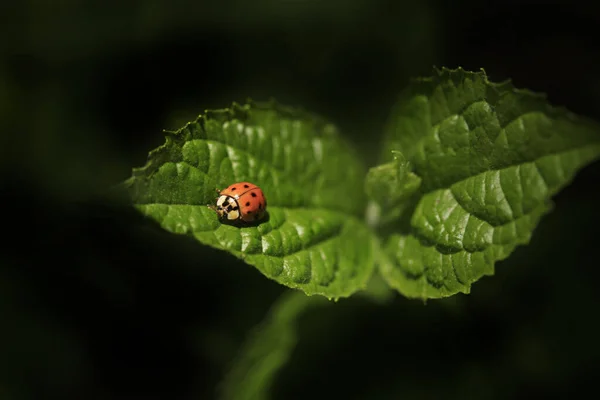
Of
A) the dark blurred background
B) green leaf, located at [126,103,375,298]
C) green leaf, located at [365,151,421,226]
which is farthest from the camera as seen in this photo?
the dark blurred background

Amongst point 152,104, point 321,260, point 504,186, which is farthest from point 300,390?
point 152,104

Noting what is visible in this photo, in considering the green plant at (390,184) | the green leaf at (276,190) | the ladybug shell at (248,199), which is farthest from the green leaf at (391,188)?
the ladybug shell at (248,199)

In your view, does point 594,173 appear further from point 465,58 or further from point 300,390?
point 300,390

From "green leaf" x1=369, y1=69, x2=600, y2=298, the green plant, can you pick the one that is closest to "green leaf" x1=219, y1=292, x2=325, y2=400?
the green plant

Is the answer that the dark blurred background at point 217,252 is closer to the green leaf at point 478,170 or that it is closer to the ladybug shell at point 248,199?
the green leaf at point 478,170

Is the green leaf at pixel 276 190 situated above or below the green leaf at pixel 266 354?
above

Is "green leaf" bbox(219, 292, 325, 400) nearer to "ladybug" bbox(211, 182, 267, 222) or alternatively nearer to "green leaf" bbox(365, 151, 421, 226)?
"green leaf" bbox(365, 151, 421, 226)
